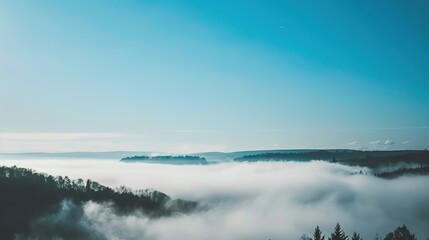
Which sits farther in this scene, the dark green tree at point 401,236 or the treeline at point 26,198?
the treeline at point 26,198

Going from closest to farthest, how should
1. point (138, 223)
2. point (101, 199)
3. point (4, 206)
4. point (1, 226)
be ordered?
1. point (1, 226)
2. point (4, 206)
3. point (138, 223)
4. point (101, 199)

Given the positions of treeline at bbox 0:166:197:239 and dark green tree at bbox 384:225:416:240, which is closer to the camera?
dark green tree at bbox 384:225:416:240

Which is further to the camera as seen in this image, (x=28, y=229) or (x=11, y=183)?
(x=11, y=183)

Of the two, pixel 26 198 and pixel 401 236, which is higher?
pixel 26 198

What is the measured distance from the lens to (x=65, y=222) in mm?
160750

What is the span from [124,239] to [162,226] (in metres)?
31.4

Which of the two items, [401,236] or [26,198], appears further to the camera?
[26,198]

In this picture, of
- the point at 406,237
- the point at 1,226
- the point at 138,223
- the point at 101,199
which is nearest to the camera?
the point at 406,237

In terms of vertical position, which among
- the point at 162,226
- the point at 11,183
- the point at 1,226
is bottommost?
the point at 162,226

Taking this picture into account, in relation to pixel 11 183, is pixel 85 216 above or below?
below

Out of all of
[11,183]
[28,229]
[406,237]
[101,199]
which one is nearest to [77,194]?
[101,199]

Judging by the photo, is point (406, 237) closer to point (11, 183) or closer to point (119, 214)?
point (119, 214)

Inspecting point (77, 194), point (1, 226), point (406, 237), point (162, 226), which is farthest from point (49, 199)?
point (406, 237)

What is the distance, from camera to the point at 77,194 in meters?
193
